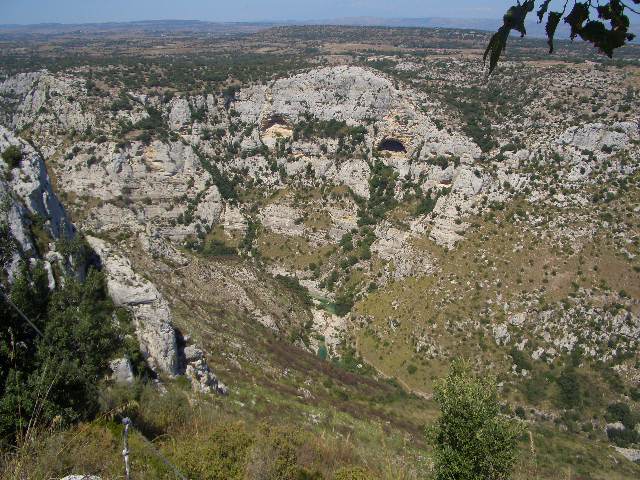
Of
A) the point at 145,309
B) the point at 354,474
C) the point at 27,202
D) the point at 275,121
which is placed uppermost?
the point at 275,121

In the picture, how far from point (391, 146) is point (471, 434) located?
165 ft

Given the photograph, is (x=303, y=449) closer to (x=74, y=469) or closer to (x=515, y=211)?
(x=74, y=469)

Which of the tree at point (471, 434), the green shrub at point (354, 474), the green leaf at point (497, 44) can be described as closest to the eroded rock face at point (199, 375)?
the tree at point (471, 434)

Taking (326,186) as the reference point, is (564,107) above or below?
above

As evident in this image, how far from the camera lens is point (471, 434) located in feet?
44.3

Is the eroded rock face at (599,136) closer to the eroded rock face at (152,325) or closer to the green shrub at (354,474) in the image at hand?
the eroded rock face at (152,325)

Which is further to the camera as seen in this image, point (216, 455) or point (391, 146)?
point (391, 146)

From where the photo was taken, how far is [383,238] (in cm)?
5181

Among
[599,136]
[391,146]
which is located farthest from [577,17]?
[391,146]

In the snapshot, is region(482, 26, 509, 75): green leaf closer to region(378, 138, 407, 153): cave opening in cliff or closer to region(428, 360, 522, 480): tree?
region(428, 360, 522, 480): tree

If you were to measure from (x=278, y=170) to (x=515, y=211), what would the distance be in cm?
3079

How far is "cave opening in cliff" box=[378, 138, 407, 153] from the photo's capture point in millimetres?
60138

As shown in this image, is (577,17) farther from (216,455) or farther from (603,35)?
(216,455)

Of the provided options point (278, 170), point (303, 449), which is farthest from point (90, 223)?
point (303, 449)
